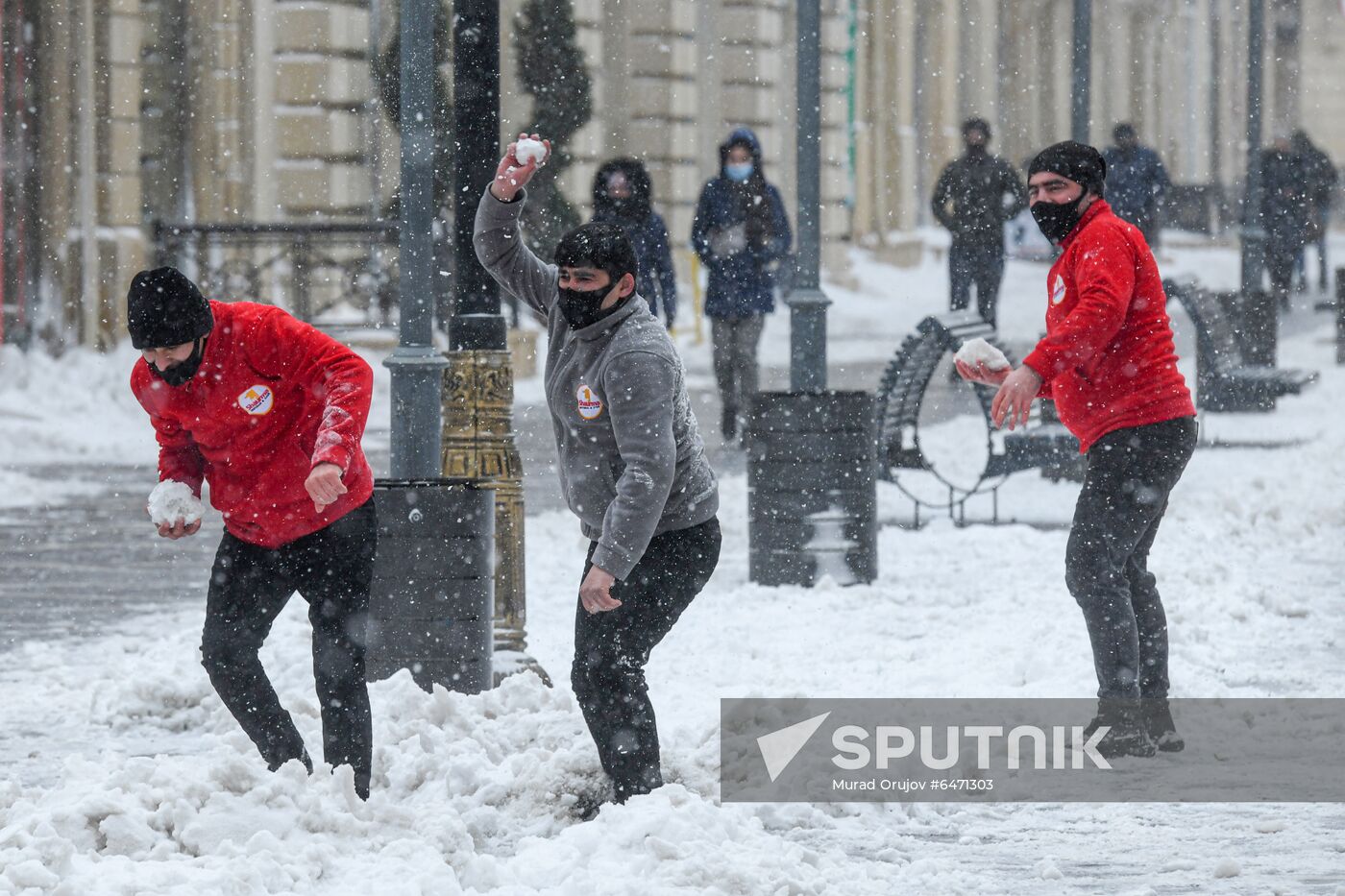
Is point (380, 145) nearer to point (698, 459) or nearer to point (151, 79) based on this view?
point (151, 79)

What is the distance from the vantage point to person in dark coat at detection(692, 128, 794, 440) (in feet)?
45.9

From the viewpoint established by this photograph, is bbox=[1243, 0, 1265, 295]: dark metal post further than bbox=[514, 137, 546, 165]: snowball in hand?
Yes

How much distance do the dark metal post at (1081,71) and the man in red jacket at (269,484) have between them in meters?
9.44

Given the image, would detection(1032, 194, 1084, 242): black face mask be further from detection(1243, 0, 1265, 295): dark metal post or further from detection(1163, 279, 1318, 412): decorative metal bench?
detection(1243, 0, 1265, 295): dark metal post

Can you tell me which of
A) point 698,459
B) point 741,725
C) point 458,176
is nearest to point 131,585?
point 458,176

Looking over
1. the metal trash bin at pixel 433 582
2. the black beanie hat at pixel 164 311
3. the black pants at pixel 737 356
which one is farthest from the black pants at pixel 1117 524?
the black pants at pixel 737 356

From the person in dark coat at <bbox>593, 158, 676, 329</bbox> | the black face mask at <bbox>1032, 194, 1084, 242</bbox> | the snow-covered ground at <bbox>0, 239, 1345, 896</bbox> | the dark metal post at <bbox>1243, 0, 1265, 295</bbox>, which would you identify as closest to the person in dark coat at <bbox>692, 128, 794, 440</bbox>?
the person in dark coat at <bbox>593, 158, 676, 329</bbox>

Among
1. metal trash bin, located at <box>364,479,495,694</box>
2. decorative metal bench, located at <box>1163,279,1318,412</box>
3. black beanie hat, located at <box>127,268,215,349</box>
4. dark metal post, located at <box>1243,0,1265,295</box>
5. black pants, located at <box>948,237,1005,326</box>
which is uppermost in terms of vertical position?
dark metal post, located at <box>1243,0,1265,295</box>

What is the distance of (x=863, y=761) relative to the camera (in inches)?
239

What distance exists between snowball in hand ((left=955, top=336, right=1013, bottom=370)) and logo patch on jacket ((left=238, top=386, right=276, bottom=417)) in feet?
5.90

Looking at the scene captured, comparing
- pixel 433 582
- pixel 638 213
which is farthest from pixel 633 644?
pixel 638 213

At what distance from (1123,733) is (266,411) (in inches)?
100

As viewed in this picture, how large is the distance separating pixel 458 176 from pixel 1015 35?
119 ft

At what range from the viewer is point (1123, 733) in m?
6.22
